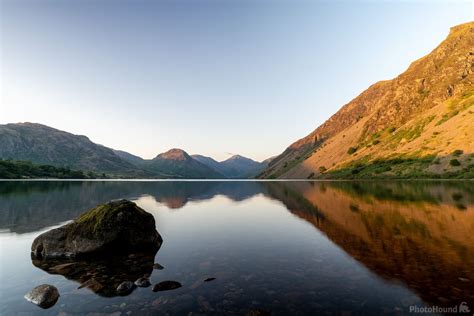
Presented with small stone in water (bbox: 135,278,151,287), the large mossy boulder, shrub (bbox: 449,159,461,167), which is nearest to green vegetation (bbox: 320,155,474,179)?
shrub (bbox: 449,159,461,167)

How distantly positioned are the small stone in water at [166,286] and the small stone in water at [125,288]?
4.21 feet

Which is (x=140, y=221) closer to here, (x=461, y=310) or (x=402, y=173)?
(x=461, y=310)

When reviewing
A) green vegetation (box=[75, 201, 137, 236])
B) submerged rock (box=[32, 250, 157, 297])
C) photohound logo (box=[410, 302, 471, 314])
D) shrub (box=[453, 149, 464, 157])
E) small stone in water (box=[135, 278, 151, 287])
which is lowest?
submerged rock (box=[32, 250, 157, 297])

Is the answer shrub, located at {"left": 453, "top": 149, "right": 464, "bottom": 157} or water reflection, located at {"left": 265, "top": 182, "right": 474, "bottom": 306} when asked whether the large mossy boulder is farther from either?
shrub, located at {"left": 453, "top": 149, "right": 464, "bottom": 157}

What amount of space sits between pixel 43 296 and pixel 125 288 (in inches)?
156

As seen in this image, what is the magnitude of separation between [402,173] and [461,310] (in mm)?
144888

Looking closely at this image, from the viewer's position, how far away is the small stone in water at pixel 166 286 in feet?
51.4

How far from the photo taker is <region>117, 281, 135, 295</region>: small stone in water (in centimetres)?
1523

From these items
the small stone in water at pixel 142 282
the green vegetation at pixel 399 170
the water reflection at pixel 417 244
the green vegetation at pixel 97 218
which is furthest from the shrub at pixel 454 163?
the small stone in water at pixel 142 282

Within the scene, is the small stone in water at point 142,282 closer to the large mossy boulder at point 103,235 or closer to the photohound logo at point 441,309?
the large mossy boulder at point 103,235

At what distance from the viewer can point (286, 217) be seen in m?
42.8

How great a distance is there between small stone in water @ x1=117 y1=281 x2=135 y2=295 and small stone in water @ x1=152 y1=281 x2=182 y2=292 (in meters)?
1.28

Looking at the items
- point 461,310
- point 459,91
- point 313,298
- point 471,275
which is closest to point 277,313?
point 313,298

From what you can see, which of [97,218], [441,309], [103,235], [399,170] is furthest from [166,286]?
[399,170]
